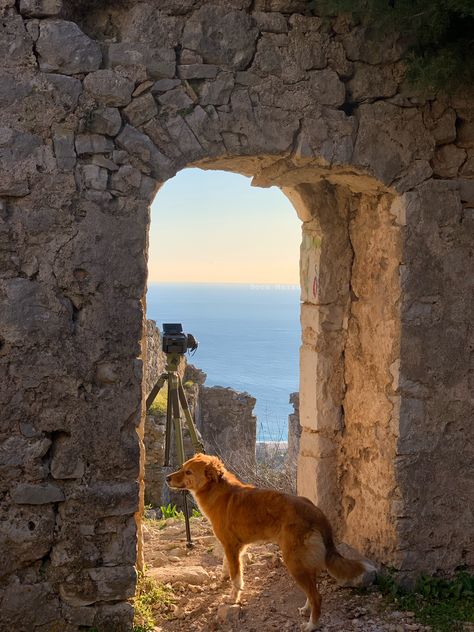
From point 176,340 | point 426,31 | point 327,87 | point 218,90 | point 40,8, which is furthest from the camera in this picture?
point 176,340

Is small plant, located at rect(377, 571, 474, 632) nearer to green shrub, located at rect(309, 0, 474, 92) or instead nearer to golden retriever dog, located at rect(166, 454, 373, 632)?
golden retriever dog, located at rect(166, 454, 373, 632)

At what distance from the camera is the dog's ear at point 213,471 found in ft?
15.5

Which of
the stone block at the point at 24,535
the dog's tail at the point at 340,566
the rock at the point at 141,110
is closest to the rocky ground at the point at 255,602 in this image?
the dog's tail at the point at 340,566

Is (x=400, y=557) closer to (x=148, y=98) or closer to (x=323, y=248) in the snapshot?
(x=323, y=248)

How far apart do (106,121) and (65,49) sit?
0.42m

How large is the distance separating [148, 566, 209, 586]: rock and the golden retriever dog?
17.7 inches

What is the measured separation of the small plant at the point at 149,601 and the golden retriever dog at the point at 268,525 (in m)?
0.44

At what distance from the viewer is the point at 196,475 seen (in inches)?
187

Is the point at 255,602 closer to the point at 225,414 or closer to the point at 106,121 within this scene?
the point at 106,121

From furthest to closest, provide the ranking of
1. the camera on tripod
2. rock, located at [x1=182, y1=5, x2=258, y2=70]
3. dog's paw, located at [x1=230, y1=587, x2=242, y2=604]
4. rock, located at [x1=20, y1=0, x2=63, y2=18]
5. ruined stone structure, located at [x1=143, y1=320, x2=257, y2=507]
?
ruined stone structure, located at [x1=143, y1=320, x2=257, y2=507] → the camera on tripod → dog's paw, located at [x1=230, y1=587, x2=242, y2=604] → rock, located at [x1=182, y1=5, x2=258, y2=70] → rock, located at [x1=20, y1=0, x2=63, y2=18]

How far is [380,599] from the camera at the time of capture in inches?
185

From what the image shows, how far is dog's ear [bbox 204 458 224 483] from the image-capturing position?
474cm

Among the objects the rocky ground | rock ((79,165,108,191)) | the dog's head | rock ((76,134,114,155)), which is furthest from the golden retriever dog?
rock ((76,134,114,155))

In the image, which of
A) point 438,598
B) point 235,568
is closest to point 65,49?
point 235,568
